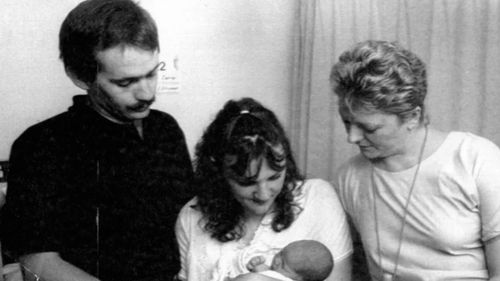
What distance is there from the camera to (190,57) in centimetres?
221

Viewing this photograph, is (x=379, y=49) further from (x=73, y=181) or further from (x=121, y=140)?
(x=73, y=181)

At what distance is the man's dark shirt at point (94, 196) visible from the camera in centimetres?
146

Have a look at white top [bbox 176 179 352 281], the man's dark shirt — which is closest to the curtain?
white top [bbox 176 179 352 281]

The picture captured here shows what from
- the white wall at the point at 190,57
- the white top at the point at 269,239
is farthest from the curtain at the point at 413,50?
the white top at the point at 269,239

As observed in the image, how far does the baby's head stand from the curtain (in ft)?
2.65

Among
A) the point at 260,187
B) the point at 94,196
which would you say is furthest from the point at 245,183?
the point at 94,196

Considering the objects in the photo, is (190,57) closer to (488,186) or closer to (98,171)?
(98,171)

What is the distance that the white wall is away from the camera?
6.44 feet

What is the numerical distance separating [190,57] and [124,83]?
2.53ft

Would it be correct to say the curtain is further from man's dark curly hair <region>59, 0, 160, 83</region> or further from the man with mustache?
man's dark curly hair <region>59, 0, 160, 83</region>

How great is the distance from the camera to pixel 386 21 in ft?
7.05

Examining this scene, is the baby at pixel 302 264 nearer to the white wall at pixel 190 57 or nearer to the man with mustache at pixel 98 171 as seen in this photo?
the man with mustache at pixel 98 171

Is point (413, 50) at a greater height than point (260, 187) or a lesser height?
greater

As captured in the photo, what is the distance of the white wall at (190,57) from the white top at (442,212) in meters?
0.84
